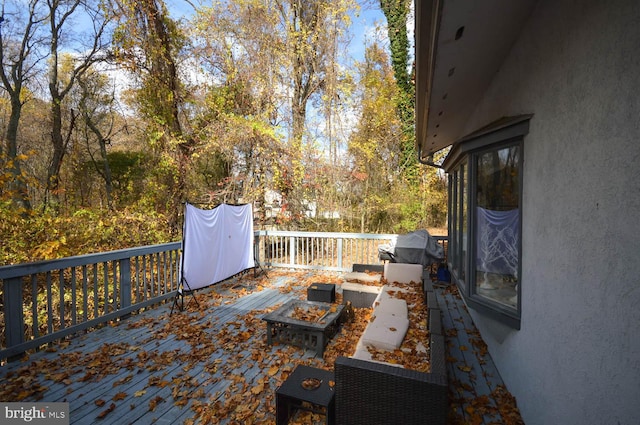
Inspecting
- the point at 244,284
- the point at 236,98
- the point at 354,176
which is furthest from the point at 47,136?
the point at 354,176

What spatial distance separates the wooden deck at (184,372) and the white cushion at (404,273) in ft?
2.84

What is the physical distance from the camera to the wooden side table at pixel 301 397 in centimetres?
203

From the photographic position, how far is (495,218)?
2910mm

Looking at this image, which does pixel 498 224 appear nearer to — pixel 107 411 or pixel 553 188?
pixel 553 188

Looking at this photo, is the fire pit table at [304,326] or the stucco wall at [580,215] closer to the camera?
the stucco wall at [580,215]

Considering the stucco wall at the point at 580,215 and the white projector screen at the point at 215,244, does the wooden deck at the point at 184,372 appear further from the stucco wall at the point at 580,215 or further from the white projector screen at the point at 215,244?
the stucco wall at the point at 580,215

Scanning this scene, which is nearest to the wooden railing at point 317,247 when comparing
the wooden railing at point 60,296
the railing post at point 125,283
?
the wooden railing at point 60,296

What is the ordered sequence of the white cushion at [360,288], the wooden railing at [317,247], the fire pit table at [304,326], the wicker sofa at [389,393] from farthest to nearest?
the wooden railing at [317,247]
the white cushion at [360,288]
the fire pit table at [304,326]
the wicker sofa at [389,393]

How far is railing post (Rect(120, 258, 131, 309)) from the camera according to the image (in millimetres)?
4188

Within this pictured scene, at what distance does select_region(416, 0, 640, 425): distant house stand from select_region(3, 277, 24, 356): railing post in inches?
168

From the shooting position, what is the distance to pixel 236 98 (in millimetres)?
8742

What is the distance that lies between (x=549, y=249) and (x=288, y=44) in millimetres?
9492

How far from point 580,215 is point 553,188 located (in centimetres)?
37

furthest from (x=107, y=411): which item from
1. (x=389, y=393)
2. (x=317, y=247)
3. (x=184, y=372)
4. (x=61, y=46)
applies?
(x=61, y=46)
